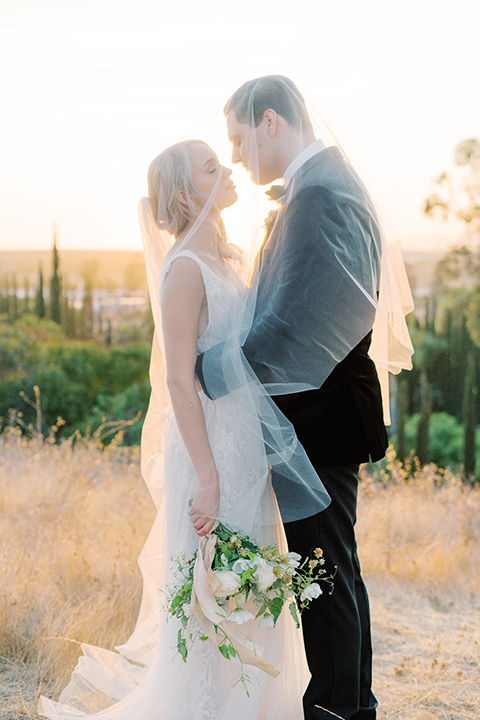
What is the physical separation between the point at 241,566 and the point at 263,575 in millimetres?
67

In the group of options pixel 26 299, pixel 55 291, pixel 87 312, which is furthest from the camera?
pixel 26 299

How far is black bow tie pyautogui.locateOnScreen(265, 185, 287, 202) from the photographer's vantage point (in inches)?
83.7

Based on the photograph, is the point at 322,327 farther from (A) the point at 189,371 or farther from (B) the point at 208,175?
(B) the point at 208,175

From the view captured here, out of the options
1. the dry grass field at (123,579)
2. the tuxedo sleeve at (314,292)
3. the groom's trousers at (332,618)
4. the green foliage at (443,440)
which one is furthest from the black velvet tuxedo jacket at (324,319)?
the green foliage at (443,440)

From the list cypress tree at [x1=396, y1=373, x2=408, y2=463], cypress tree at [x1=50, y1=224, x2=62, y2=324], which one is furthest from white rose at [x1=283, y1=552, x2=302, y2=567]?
cypress tree at [x1=50, y1=224, x2=62, y2=324]

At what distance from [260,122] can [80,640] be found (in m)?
2.31

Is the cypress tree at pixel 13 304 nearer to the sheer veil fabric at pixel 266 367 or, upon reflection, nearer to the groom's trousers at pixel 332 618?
the sheer veil fabric at pixel 266 367

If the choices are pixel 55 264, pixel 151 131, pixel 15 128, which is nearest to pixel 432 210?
pixel 15 128

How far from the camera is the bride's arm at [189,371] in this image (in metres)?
2.03

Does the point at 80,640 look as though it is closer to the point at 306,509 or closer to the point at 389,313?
the point at 306,509

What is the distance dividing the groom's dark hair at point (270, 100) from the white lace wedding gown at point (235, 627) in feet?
1.65

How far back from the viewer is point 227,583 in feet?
6.14

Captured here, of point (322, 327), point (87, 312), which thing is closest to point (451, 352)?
point (87, 312)

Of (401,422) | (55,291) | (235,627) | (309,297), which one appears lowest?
(401,422)
